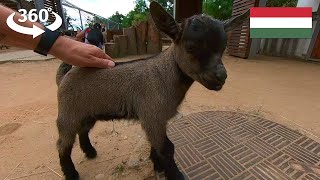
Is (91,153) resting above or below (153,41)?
below

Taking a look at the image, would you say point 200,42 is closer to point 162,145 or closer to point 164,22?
point 164,22

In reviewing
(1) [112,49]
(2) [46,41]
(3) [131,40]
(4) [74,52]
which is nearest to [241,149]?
(4) [74,52]

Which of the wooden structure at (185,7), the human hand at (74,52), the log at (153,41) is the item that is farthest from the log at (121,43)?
the human hand at (74,52)

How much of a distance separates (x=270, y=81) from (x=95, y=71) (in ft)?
16.9

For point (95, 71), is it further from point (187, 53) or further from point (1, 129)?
point (1, 129)

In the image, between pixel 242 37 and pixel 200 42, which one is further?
pixel 242 37

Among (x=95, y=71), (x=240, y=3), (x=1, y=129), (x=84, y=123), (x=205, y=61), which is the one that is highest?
(x=240, y=3)

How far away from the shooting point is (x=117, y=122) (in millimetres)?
3609

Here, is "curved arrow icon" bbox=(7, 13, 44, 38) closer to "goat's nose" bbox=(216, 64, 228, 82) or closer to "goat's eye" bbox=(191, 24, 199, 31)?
"goat's eye" bbox=(191, 24, 199, 31)

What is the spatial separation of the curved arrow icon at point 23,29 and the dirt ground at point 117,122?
1633 mm

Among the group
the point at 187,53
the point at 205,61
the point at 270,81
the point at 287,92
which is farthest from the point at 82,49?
the point at 270,81

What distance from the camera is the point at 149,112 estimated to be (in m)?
2.04

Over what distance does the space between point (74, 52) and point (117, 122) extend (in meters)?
1.90

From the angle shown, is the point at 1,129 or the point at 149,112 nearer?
the point at 149,112
